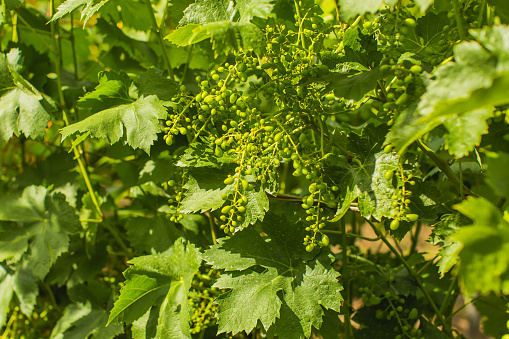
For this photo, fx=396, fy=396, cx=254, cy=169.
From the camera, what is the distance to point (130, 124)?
98 cm

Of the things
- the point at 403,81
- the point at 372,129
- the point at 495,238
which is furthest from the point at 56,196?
the point at 495,238

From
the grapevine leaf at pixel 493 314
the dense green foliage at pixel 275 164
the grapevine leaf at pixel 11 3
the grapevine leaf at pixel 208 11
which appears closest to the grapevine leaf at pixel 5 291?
the dense green foliage at pixel 275 164

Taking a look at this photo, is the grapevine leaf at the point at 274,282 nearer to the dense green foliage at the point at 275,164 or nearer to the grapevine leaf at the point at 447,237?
the dense green foliage at the point at 275,164

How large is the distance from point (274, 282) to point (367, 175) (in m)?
0.33

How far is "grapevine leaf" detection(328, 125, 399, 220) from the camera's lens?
78 cm

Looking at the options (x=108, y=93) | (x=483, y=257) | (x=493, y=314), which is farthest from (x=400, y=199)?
(x=493, y=314)

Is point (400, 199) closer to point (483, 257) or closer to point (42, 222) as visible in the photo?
point (483, 257)

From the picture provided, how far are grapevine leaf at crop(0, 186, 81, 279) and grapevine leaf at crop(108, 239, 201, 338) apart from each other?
1.21ft

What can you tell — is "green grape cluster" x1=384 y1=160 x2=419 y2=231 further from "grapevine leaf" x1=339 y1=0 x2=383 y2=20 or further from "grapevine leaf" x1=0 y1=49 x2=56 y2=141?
"grapevine leaf" x1=0 y1=49 x2=56 y2=141

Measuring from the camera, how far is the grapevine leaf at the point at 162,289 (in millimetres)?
987

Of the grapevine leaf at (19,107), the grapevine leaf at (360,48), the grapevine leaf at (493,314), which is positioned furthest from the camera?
the grapevine leaf at (493,314)

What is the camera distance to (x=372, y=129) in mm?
875

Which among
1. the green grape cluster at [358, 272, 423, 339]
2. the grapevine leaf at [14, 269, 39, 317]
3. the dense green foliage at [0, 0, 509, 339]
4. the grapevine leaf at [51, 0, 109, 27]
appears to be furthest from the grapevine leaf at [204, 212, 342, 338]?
the grapevine leaf at [14, 269, 39, 317]

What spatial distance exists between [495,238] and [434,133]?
695 millimetres
